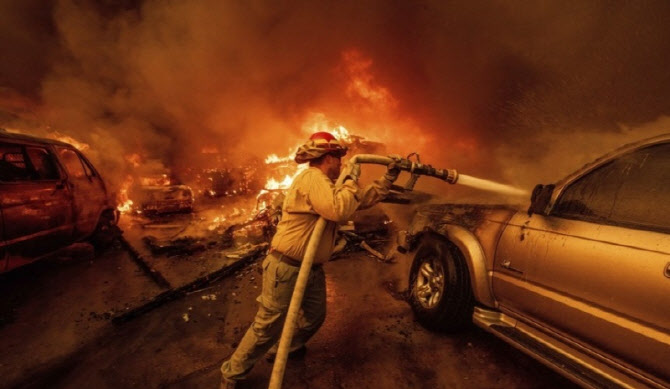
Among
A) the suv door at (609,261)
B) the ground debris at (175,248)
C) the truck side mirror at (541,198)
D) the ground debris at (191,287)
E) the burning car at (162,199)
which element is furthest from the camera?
the burning car at (162,199)

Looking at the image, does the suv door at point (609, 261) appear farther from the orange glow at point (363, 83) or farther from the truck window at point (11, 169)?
the orange glow at point (363, 83)

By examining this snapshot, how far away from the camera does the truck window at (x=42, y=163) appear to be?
16.0 ft

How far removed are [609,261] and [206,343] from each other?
3750mm

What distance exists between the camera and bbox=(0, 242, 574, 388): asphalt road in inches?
117

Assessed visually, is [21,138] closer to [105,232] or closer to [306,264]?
[105,232]

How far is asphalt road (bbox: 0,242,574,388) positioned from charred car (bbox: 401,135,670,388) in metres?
0.71

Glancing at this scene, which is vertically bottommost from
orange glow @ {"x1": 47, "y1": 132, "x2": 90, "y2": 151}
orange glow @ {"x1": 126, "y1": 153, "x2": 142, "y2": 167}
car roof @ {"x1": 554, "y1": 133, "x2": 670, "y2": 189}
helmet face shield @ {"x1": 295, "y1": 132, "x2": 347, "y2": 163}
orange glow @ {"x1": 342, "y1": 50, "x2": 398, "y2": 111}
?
orange glow @ {"x1": 126, "y1": 153, "x2": 142, "y2": 167}

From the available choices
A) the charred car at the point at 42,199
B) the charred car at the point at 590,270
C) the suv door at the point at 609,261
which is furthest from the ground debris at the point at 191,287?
the suv door at the point at 609,261

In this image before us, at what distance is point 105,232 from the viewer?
21.2 feet

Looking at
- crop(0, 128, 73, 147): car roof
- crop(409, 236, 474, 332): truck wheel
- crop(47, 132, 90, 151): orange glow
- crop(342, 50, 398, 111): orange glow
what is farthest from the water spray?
crop(342, 50, 398, 111): orange glow

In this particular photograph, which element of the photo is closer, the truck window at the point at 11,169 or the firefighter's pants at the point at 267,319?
the firefighter's pants at the point at 267,319

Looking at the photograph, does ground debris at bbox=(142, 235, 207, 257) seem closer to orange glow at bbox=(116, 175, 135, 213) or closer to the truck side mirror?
orange glow at bbox=(116, 175, 135, 213)

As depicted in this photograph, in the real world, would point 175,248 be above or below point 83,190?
below

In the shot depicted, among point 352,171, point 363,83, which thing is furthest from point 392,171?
point 363,83
